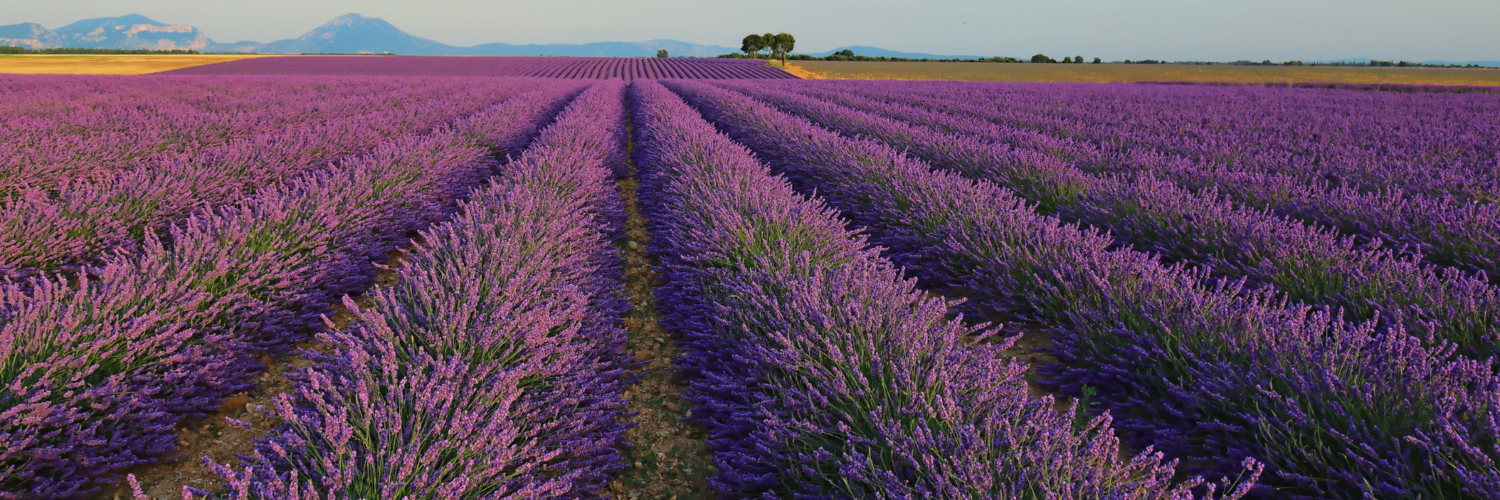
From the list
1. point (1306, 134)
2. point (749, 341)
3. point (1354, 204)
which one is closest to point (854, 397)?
point (749, 341)

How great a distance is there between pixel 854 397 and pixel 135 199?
5.42 meters

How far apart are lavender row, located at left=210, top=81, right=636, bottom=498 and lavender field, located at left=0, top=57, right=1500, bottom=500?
2cm

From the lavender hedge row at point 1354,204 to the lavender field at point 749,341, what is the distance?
0.04 meters

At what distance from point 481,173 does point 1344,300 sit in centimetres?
755

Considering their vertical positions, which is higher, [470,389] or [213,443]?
[470,389]

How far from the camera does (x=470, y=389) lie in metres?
1.84

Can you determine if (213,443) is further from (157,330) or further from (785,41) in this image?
(785,41)

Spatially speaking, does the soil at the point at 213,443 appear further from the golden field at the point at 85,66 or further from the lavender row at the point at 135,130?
the golden field at the point at 85,66

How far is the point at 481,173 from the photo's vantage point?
287 inches

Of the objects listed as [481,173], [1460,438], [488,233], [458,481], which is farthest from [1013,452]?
[481,173]

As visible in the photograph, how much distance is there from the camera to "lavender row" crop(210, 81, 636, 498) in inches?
60.7

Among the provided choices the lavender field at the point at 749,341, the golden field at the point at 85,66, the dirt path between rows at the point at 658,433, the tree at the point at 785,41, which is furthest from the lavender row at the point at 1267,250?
the tree at the point at 785,41

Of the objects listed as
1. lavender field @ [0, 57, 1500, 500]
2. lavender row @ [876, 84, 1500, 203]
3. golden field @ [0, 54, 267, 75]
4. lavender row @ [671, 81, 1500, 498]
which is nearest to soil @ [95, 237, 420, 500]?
lavender field @ [0, 57, 1500, 500]

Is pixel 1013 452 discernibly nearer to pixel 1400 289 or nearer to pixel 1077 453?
pixel 1077 453
